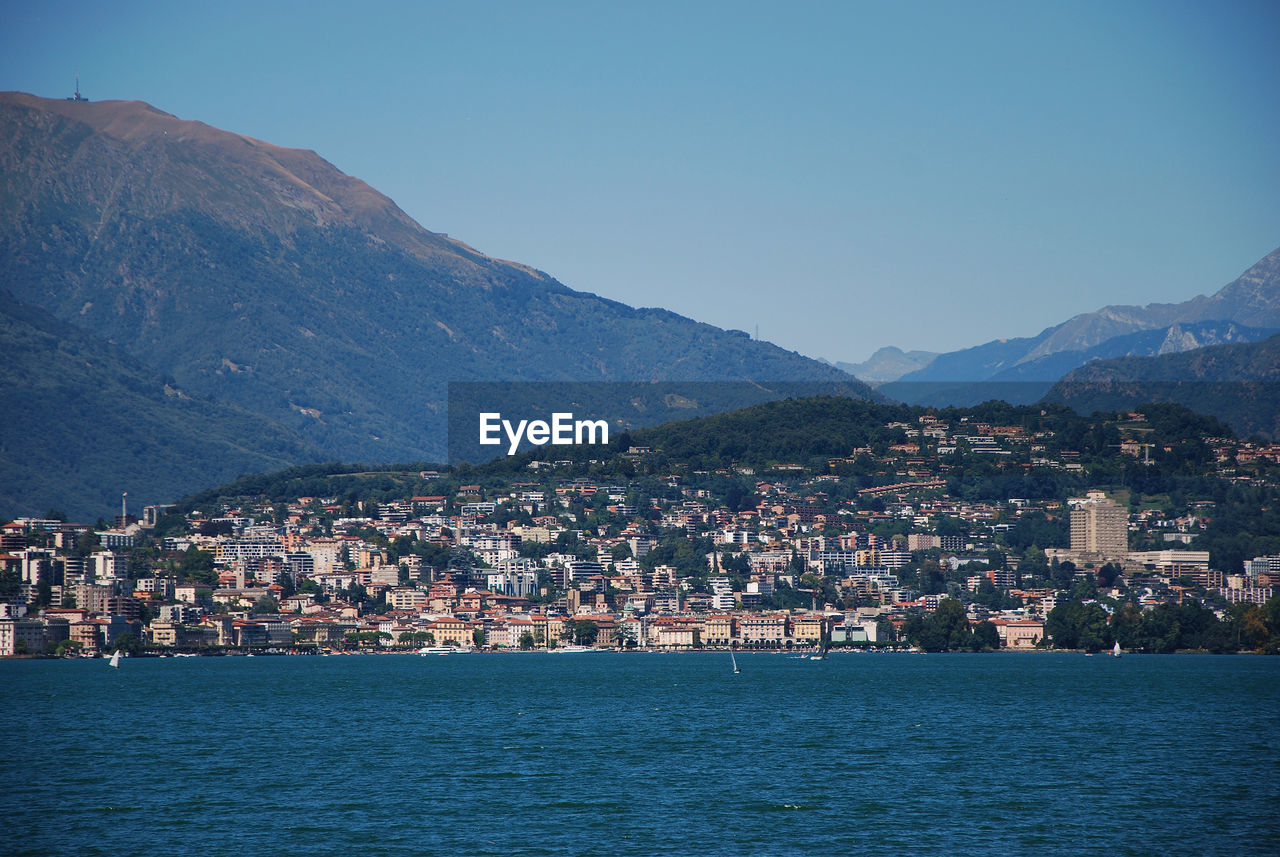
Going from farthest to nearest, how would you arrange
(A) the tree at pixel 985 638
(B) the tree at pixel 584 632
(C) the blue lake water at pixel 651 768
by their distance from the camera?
(B) the tree at pixel 584 632 → (A) the tree at pixel 985 638 → (C) the blue lake water at pixel 651 768

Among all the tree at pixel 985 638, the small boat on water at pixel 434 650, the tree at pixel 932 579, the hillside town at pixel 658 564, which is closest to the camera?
the tree at pixel 985 638

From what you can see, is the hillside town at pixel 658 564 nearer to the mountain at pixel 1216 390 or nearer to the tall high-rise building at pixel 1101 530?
the tall high-rise building at pixel 1101 530

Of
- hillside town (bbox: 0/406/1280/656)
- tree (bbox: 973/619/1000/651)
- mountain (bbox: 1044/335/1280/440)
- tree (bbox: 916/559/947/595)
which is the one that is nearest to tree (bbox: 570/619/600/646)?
hillside town (bbox: 0/406/1280/656)

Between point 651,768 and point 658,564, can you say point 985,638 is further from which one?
point 651,768

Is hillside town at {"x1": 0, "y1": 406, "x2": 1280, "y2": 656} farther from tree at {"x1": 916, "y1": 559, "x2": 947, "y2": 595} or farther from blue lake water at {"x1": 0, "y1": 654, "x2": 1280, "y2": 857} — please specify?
blue lake water at {"x1": 0, "y1": 654, "x2": 1280, "y2": 857}

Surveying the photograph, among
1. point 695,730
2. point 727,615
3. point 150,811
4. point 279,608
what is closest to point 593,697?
point 695,730

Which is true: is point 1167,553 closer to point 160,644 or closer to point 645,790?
point 160,644

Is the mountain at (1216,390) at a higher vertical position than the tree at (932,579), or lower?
higher

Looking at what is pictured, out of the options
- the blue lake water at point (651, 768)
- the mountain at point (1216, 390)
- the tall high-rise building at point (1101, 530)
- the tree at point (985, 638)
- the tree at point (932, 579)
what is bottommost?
the blue lake water at point (651, 768)

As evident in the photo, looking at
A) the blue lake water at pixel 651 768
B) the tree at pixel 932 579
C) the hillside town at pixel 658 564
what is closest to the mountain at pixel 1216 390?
the hillside town at pixel 658 564
